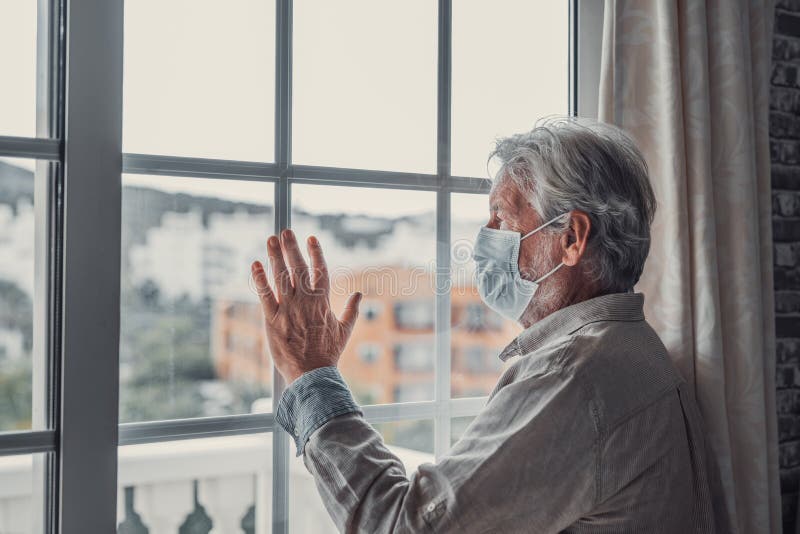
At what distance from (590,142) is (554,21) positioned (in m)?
0.61

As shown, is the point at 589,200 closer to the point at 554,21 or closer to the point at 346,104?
the point at 346,104

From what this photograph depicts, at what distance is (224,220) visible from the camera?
137cm

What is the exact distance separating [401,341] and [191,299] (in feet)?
1.53

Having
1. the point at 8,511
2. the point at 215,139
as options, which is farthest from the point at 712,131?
the point at 8,511

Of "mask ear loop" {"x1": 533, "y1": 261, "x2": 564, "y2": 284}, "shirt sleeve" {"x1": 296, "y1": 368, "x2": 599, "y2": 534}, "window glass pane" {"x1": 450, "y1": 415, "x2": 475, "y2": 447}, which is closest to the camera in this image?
"shirt sleeve" {"x1": 296, "y1": 368, "x2": 599, "y2": 534}

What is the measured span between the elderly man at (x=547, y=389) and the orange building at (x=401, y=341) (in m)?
0.15

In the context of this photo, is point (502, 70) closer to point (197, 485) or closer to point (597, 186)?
point (597, 186)

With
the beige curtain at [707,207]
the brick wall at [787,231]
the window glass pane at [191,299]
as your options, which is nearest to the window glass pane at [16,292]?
the window glass pane at [191,299]

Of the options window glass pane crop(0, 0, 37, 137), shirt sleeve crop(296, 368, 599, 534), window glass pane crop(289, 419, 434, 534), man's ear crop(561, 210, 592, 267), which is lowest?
window glass pane crop(289, 419, 434, 534)

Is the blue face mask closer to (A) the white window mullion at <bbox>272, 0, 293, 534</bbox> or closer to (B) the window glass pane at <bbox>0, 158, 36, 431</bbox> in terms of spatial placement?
(A) the white window mullion at <bbox>272, 0, 293, 534</bbox>

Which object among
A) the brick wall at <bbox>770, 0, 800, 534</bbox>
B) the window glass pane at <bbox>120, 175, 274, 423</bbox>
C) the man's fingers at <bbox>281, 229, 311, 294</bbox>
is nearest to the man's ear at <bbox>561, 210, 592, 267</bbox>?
the man's fingers at <bbox>281, 229, 311, 294</bbox>

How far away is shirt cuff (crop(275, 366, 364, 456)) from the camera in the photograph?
45.1 inches

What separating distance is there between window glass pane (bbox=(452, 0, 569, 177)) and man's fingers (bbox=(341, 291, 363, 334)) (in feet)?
1.35

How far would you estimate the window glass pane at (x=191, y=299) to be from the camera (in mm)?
1295
